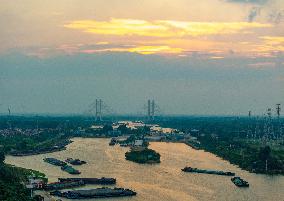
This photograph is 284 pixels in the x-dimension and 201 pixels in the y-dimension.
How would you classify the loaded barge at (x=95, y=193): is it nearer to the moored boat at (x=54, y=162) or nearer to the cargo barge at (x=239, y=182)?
the cargo barge at (x=239, y=182)

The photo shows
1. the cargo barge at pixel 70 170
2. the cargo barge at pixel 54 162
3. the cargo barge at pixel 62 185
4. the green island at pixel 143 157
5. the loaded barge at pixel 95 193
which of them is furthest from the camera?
the green island at pixel 143 157

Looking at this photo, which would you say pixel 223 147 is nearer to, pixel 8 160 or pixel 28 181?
pixel 8 160

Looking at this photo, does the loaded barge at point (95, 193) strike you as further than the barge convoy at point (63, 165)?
No

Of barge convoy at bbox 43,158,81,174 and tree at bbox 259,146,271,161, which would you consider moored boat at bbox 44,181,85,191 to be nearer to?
barge convoy at bbox 43,158,81,174

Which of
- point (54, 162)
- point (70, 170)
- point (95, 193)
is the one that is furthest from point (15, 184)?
point (54, 162)

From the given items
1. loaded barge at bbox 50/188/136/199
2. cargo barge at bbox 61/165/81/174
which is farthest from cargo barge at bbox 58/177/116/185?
cargo barge at bbox 61/165/81/174

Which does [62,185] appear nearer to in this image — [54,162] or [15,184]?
[15,184]

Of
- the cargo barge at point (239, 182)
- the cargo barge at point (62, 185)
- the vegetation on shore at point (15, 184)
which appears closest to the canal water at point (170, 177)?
the cargo barge at point (239, 182)
